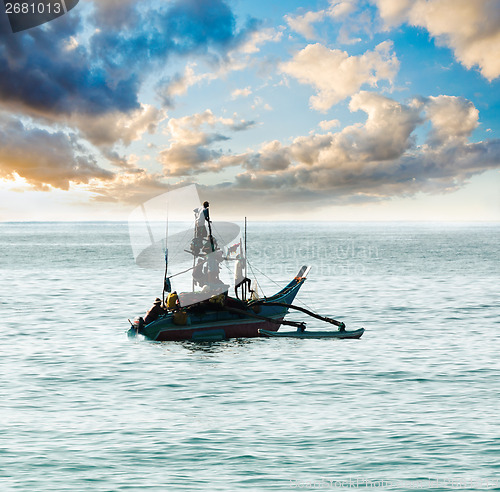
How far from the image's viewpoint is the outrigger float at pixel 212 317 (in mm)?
31578

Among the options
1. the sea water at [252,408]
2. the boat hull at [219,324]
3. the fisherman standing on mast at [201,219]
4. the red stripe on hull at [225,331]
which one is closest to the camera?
the sea water at [252,408]

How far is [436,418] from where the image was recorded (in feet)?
62.1

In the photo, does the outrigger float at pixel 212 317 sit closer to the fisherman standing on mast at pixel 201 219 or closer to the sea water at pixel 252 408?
the fisherman standing on mast at pixel 201 219

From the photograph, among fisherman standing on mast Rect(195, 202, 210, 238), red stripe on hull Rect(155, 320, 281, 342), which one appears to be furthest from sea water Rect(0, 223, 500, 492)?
fisherman standing on mast Rect(195, 202, 210, 238)

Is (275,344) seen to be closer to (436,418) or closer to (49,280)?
(436,418)

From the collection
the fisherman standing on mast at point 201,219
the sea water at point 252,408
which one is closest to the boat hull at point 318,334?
the sea water at point 252,408

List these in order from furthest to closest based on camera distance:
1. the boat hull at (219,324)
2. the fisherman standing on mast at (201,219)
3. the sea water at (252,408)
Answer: the fisherman standing on mast at (201,219) → the boat hull at (219,324) → the sea water at (252,408)

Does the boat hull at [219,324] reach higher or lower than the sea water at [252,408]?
higher

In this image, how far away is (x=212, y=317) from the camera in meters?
32.3

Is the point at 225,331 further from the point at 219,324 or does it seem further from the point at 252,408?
the point at 252,408

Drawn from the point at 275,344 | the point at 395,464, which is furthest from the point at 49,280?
the point at 395,464

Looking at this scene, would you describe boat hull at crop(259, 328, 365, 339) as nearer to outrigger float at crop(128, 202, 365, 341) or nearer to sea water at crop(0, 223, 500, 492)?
outrigger float at crop(128, 202, 365, 341)

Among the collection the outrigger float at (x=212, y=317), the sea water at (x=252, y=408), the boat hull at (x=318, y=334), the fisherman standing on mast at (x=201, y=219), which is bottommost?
the sea water at (x=252, y=408)

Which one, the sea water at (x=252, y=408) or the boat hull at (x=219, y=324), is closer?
the sea water at (x=252, y=408)
